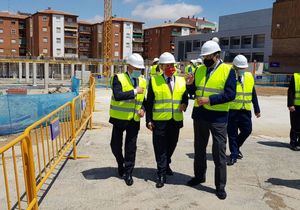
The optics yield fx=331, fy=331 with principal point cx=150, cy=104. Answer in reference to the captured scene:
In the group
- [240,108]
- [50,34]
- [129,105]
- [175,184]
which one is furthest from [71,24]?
[175,184]

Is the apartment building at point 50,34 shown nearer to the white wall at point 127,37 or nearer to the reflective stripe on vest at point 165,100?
the white wall at point 127,37

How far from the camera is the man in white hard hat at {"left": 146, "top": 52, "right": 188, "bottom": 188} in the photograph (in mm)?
4699

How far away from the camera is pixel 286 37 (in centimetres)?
4434

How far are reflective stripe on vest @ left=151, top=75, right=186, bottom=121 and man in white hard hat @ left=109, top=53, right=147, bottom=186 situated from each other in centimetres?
22

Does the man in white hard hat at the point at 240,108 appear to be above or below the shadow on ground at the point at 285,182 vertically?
above

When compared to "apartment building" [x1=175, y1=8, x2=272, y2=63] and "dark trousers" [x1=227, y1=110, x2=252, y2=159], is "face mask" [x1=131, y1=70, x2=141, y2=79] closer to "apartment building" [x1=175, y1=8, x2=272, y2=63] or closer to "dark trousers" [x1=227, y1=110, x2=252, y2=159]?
"dark trousers" [x1=227, y1=110, x2=252, y2=159]

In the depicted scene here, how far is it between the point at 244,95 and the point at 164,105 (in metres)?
2.09

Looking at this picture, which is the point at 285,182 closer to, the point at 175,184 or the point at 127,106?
the point at 175,184

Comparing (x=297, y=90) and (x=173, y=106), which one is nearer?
(x=173, y=106)

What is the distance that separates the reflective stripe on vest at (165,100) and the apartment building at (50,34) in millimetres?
76126

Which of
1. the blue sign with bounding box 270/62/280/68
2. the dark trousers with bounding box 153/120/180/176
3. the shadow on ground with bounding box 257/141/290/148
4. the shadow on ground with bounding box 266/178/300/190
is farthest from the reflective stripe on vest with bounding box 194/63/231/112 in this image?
the blue sign with bounding box 270/62/280/68

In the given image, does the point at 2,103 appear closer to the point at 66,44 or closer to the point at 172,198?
the point at 172,198

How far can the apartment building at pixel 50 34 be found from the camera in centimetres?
7688

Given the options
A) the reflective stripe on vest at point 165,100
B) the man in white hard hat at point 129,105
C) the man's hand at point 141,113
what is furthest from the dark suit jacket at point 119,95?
the reflective stripe on vest at point 165,100
